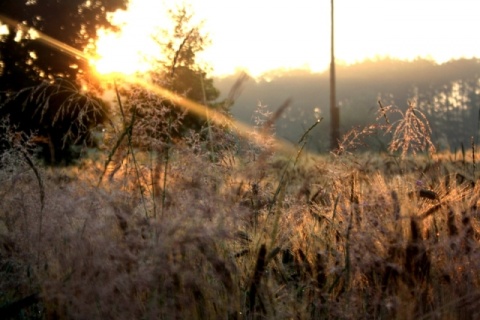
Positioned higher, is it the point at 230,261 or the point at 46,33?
the point at 46,33

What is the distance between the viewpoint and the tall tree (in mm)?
19438

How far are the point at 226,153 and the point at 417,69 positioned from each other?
386 ft

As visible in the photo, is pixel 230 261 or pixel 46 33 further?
pixel 46 33

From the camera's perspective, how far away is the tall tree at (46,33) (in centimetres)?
1944

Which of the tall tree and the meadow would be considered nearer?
Result: the meadow

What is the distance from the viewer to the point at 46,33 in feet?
67.6

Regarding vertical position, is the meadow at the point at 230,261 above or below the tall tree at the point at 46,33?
below

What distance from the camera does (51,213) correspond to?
2.17m

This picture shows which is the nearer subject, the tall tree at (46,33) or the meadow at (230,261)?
the meadow at (230,261)

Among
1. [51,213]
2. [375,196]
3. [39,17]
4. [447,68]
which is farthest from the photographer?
[447,68]

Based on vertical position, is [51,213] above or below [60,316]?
above

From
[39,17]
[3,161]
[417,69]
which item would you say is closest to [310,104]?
[417,69]

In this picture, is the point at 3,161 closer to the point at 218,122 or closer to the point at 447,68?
the point at 218,122

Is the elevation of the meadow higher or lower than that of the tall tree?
lower
